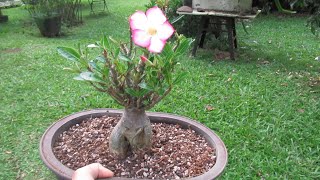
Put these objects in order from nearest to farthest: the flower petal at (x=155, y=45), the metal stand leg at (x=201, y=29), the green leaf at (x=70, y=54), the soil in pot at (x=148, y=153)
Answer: the flower petal at (x=155, y=45)
the green leaf at (x=70, y=54)
the soil in pot at (x=148, y=153)
the metal stand leg at (x=201, y=29)

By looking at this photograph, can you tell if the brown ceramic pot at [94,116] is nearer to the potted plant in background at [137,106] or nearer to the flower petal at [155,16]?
the potted plant in background at [137,106]

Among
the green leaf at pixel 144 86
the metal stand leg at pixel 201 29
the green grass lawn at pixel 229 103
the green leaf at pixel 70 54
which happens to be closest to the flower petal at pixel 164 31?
the green leaf at pixel 144 86

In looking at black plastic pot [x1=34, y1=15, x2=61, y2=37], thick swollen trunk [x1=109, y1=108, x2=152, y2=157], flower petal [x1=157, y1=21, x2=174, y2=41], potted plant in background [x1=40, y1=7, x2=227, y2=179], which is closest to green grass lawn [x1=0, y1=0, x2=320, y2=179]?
black plastic pot [x1=34, y1=15, x2=61, y2=37]

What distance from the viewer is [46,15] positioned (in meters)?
6.60

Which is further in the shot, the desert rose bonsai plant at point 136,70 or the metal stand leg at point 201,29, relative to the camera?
the metal stand leg at point 201,29

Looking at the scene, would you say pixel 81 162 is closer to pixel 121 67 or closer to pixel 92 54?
→ pixel 121 67

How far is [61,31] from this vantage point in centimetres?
713

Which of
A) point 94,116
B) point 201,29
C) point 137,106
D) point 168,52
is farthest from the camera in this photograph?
point 201,29

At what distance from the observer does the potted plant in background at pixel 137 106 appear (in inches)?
47.4

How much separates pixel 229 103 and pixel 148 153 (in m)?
1.95

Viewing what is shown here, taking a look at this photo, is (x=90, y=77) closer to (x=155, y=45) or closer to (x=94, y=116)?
(x=155, y=45)

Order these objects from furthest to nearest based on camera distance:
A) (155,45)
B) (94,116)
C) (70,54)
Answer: (94,116) < (70,54) < (155,45)

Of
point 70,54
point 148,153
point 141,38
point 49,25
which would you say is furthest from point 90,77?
point 49,25

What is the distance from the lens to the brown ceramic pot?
131 cm
